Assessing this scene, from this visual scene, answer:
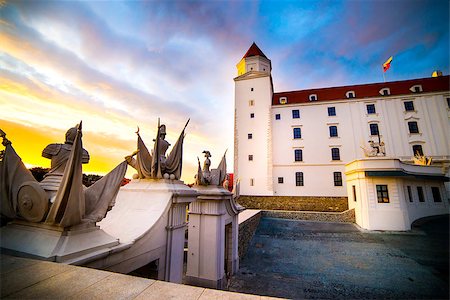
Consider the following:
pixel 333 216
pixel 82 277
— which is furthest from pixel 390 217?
pixel 82 277

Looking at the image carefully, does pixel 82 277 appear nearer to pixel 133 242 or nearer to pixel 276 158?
pixel 133 242

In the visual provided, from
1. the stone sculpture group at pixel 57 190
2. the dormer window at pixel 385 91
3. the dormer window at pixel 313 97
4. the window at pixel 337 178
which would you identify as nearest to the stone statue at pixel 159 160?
the stone sculpture group at pixel 57 190

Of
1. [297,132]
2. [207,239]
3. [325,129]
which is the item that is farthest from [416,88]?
[207,239]

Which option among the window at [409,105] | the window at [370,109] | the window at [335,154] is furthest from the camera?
the window at [370,109]

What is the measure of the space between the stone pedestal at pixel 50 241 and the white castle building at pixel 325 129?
23.4m

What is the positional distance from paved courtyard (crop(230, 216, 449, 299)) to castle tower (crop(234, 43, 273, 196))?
11410 millimetres

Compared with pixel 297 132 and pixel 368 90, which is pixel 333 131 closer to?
pixel 297 132

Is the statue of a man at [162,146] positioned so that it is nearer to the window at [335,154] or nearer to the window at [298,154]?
the window at [298,154]

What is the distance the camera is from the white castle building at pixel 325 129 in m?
23.0

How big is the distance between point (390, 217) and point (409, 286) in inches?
375

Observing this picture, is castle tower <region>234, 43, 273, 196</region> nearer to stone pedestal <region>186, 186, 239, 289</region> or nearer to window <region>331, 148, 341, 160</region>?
window <region>331, 148, 341, 160</region>

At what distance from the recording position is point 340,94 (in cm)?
2709

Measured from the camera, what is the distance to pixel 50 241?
2.25 m

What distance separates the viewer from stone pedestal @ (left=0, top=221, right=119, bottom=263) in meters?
2.16
